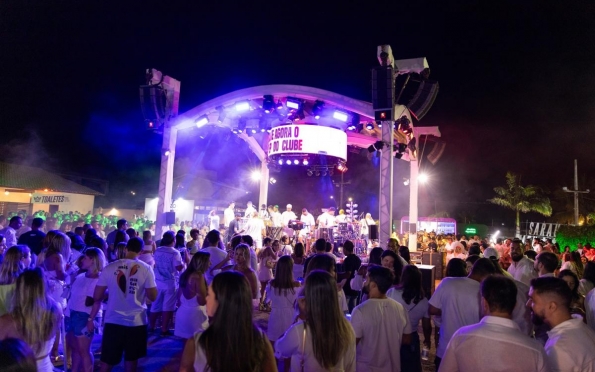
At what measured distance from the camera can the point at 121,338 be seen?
4.29 metres

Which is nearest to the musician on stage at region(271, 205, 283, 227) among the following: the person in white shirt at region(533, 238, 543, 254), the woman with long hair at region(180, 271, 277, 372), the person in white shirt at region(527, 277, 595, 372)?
the person in white shirt at region(533, 238, 543, 254)

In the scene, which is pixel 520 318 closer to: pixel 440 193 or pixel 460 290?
pixel 460 290

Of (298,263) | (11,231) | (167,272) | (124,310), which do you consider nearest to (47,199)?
(11,231)

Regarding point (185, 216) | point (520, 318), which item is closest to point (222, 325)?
point (520, 318)

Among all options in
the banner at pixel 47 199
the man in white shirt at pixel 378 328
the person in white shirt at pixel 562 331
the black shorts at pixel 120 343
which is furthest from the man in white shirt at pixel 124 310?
the banner at pixel 47 199

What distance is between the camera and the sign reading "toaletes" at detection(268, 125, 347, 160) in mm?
15352

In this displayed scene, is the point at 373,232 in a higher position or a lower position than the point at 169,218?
lower

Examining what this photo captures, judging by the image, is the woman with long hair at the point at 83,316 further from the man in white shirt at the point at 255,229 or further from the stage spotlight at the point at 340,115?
the man in white shirt at the point at 255,229

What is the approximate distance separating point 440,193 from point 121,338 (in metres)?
57.2

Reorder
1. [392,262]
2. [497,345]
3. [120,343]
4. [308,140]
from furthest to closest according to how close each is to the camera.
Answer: [308,140] < [392,262] < [120,343] < [497,345]

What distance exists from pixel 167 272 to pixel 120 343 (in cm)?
252

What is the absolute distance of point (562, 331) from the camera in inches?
101

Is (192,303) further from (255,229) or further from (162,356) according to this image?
(255,229)

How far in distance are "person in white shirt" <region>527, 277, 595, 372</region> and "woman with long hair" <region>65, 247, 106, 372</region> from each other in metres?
4.50
